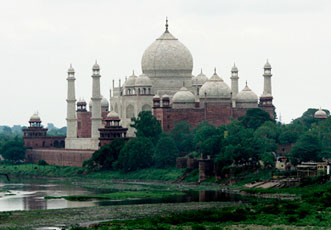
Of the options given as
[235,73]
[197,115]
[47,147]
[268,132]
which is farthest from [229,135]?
[47,147]

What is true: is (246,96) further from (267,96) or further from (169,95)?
(169,95)

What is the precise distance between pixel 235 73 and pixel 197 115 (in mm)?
8596

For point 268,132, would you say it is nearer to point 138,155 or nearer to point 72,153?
point 138,155

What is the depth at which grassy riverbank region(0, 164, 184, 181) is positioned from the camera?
90.0 meters

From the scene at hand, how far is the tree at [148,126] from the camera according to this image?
9706 cm

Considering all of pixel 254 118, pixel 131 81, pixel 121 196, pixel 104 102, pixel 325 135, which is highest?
pixel 131 81

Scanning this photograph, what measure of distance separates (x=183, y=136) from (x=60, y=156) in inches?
614

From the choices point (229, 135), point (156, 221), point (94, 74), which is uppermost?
point (94, 74)

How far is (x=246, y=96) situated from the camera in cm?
10362

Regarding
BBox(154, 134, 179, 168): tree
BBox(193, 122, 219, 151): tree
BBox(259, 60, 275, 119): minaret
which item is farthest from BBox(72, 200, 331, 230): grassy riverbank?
BBox(259, 60, 275, 119): minaret

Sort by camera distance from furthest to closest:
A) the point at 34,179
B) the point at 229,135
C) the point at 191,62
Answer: the point at 191,62
the point at 34,179
the point at 229,135

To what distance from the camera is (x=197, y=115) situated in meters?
101

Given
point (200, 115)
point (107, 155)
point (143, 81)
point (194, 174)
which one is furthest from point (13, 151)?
point (194, 174)

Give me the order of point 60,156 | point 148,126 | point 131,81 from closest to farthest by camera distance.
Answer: point 148,126 → point 131,81 → point 60,156
